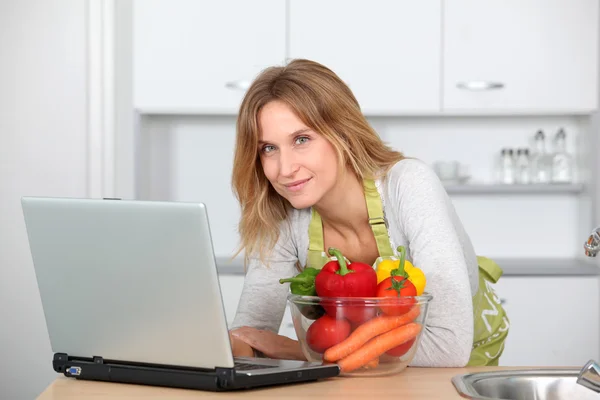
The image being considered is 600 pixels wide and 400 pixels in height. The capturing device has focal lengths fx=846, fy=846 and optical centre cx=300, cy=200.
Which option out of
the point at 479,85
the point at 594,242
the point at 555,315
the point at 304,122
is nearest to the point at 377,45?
the point at 479,85

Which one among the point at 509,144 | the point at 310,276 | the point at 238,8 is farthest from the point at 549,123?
the point at 310,276

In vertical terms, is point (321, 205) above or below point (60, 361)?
above

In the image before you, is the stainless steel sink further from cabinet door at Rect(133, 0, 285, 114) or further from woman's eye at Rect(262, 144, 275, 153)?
cabinet door at Rect(133, 0, 285, 114)

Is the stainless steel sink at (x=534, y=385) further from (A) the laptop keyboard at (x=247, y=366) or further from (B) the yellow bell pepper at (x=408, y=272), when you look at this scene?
(A) the laptop keyboard at (x=247, y=366)

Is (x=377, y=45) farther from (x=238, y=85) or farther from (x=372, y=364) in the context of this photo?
(x=372, y=364)

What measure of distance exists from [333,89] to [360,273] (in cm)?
56

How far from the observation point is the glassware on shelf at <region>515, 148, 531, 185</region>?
12.0ft

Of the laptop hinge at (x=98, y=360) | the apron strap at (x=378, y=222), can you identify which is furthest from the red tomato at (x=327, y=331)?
the apron strap at (x=378, y=222)

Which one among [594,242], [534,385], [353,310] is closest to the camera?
[594,242]

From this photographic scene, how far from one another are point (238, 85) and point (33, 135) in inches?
33.0

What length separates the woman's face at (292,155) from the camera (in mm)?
1734

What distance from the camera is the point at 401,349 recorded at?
1.35 metres

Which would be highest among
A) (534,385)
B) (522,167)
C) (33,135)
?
(33,135)

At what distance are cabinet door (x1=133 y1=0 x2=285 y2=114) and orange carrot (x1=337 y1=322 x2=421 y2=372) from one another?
2281 millimetres
